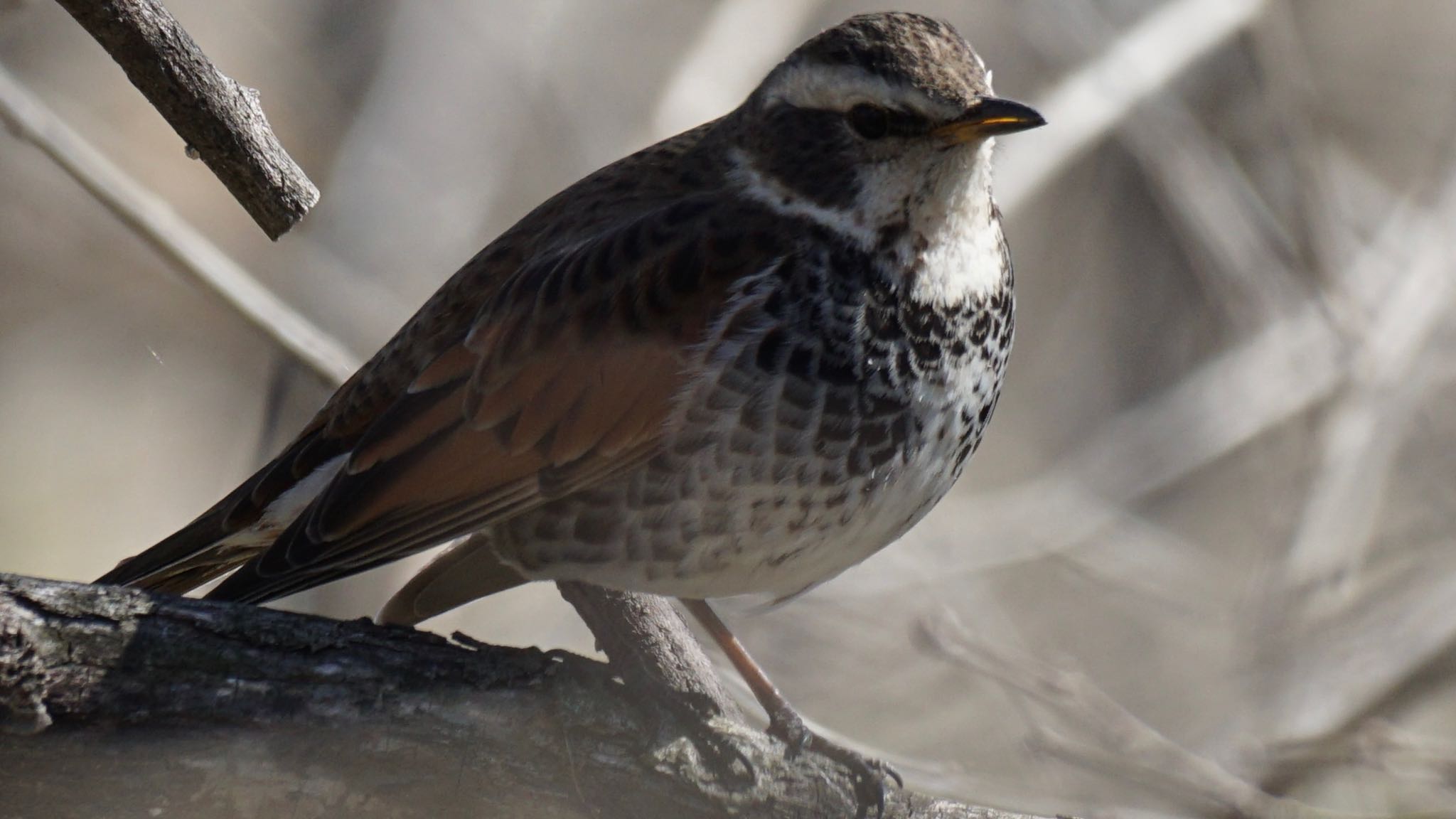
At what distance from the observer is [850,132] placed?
11.5 ft

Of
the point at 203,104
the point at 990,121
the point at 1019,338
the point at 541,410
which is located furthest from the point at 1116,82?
the point at 203,104

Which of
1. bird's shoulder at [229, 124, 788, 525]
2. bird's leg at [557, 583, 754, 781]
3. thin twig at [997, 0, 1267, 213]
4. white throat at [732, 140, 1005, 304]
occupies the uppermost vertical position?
thin twig at [997, 0, 1267, 213]

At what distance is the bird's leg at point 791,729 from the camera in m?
3.49

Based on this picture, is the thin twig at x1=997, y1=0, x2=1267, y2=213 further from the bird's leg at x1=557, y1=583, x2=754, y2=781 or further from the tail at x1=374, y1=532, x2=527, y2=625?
the tail at x1=374, y1=532, x2=527, y2=625

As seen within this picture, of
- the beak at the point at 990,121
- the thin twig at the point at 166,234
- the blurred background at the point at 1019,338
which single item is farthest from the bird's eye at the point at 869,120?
the blurred background at the point at 1019,338

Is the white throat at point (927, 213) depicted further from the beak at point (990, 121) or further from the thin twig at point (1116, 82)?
the thin twig at point (1116, 82)

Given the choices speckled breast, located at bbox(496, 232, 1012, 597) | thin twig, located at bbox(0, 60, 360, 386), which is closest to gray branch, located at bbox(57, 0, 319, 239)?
thin twig, located at bbox(0, 60, 360, 386)

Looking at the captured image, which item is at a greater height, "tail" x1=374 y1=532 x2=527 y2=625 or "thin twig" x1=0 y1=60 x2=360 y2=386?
"thin twig" x1=0 y1=60 x2=360 y2=386

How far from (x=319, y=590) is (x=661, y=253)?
331 centimetres

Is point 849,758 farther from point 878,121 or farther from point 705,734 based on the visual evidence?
point 878,121

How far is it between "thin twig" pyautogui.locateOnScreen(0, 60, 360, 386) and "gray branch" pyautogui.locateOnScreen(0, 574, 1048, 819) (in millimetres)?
1318

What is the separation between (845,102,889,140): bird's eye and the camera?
11.2 ft

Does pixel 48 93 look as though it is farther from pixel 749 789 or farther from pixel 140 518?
pixel 749 789

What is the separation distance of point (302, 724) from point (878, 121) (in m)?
1.77
